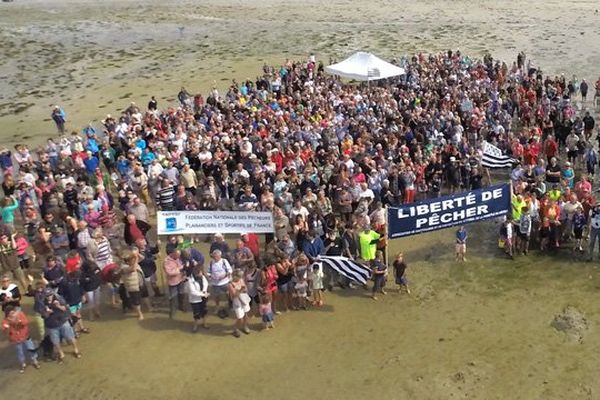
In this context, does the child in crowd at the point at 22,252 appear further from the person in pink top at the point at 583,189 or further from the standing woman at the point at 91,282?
the person in pink top at the point at 583,189

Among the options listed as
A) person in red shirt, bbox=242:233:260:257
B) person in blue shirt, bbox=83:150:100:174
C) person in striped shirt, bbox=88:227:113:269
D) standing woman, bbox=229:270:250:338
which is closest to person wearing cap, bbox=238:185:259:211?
person in red shirt, bbox=242:233:260:257

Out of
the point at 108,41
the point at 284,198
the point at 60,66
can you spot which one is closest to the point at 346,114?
the point at 284,198

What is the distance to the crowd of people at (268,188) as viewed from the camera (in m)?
12.7

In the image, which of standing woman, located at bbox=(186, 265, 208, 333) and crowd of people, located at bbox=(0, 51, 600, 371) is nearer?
standing woman, located at bbox=(186, 265, 208, 333)

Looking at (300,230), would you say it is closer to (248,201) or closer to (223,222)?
(223,222)

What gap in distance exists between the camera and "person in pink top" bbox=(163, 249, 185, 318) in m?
12.6

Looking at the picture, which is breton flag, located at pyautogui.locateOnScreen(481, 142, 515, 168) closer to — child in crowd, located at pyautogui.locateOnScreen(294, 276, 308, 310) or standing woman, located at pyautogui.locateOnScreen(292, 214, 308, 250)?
standing woman, located at pyautogui.locateOnScreen(292, 214, 308, 250)

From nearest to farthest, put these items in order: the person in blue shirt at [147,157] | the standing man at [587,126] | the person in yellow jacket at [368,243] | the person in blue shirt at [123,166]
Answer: the person in yellow jacket at [368,243] → the person in blue shirt at [123,166] → the person in blue shirt at [147,157] → the standing man at [587,126]

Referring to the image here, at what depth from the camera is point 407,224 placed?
47.4 ft

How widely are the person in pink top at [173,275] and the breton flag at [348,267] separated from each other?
3017 mm

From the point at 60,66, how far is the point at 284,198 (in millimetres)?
27176

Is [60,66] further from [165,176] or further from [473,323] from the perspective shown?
[473,323]

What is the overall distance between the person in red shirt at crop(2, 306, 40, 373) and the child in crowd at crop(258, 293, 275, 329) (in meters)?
4.34

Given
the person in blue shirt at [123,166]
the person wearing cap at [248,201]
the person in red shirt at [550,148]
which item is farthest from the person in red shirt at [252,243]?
the person in red shirt at [550,148]
